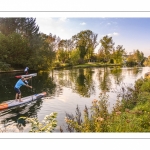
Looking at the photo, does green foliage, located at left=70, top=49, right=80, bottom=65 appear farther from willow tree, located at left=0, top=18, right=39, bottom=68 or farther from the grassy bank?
the grassy bank

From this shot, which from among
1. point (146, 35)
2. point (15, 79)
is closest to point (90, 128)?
point (15, 79)

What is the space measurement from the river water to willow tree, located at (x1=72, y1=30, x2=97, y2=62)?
0.95 meters

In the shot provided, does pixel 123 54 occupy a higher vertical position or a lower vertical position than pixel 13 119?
higher

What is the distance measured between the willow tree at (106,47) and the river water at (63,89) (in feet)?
2.37

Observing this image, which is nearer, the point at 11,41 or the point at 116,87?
the point at 11,41

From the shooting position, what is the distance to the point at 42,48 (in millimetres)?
6547

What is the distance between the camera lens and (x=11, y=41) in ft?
20.4

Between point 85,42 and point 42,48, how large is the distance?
140 cm

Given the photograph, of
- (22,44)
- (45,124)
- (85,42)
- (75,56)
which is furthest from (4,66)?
(85,42)

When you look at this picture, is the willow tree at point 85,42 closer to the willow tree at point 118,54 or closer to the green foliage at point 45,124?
the willow tree at point 118,54

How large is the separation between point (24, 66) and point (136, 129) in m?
3.57

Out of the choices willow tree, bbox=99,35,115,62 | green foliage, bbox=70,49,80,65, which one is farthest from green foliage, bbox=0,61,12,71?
willow tree, bbox=99,35,115,62
